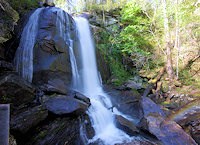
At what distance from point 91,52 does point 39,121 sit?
25.6ft

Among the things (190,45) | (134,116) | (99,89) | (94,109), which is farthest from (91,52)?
(190,45)

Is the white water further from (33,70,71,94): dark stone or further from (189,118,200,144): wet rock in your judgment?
(189,118,200,144): wet rock

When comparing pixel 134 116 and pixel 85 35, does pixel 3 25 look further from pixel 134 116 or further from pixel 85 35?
pixel 134 116

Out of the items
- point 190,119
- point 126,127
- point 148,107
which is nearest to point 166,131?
point 190,119

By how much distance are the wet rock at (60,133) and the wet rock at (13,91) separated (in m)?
1.81

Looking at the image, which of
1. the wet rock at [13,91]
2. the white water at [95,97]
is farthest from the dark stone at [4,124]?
the white water at [95,97]

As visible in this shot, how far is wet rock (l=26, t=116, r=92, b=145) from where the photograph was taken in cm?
304

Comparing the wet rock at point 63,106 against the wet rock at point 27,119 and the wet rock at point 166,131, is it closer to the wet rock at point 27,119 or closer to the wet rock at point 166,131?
the wet rock at point 27,119

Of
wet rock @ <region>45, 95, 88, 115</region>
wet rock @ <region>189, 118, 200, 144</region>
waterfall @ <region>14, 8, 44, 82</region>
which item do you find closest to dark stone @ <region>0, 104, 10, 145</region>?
wet rock @ <region>45, 95, 88, 115</region>

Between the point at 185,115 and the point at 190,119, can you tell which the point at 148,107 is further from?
the point at 190,119

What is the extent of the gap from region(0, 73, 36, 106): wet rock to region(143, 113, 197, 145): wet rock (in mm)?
5214

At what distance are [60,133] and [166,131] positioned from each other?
149 inches

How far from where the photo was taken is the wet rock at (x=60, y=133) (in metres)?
3.04

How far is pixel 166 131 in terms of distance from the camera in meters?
3.55
